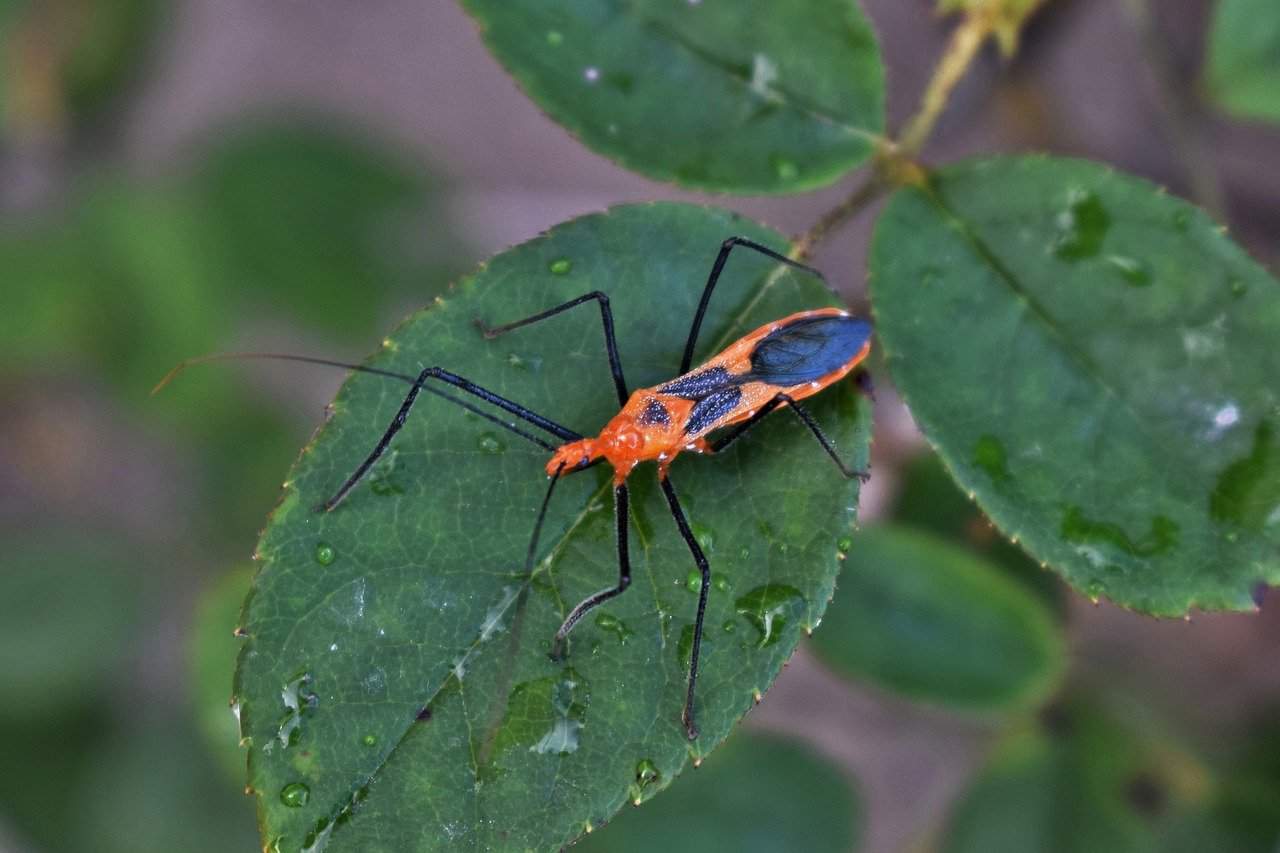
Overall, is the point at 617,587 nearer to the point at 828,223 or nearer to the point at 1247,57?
the point at 828,223

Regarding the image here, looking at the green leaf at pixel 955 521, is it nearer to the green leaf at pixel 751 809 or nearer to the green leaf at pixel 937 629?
the green leaf at pixel 937 629

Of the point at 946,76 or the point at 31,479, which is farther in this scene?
the point at 31,479

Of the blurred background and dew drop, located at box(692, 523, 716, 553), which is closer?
dew drop, located at box(692, 523, 716, 553)

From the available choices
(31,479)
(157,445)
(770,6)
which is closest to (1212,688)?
(770,6)

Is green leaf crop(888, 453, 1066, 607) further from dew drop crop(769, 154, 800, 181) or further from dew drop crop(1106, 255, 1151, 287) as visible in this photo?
dew drop crop(769, 154, 800, 181)

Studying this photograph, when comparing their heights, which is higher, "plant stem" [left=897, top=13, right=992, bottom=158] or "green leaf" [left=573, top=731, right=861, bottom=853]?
"plant stem" [left=897, top=13, right=992, bottom=158]

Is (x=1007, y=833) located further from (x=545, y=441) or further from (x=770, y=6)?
(x=770, y=6)

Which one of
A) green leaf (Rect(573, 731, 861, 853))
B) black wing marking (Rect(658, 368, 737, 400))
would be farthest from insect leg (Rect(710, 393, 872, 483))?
green leaf (Rect(573, 731, 861, 853))
